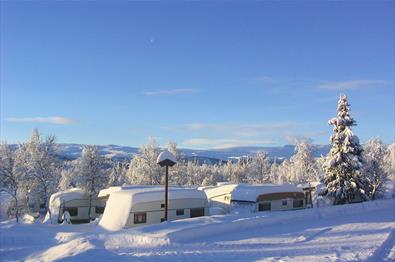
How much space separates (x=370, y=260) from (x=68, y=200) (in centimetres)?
3269

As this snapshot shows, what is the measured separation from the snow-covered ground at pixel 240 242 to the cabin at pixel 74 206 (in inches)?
703

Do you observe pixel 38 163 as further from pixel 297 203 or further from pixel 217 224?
pixel 217 224

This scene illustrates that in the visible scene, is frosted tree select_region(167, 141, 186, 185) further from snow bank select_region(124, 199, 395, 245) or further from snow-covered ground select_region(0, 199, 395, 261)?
snow-covered ground select_region(0, 199, 395, 261)

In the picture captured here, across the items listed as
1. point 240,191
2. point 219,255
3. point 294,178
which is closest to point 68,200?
point 240,191

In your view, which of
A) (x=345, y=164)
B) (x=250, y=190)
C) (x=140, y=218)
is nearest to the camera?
(x=140, y=218)

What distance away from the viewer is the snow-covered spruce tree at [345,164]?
1281 inches

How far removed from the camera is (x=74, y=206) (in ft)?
134

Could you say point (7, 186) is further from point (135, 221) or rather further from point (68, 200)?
point (135, 221)

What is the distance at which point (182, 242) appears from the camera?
1502 cm

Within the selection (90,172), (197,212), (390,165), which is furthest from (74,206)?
(390,165)

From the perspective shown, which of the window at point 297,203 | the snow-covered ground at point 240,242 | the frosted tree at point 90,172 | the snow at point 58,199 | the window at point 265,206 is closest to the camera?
the snow-covered ground at point 240,242

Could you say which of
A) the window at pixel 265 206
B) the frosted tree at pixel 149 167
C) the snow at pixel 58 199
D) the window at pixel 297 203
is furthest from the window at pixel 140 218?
the frosted tree at pixel 149 167

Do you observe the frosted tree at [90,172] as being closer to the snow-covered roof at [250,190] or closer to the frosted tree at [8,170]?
the frosted tree at [8,170]

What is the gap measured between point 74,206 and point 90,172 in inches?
194
